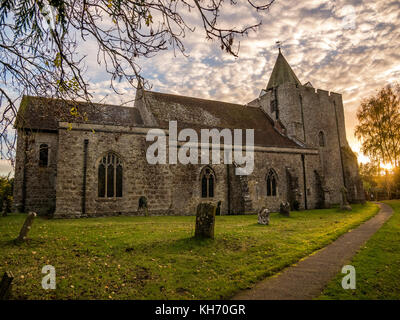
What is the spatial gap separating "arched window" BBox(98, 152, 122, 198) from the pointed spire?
1897cm

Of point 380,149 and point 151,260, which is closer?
point 151,260

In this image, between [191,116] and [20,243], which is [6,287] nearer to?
[20,243]

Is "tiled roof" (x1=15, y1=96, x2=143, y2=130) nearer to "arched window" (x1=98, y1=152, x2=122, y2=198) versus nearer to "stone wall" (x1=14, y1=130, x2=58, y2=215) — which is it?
"stone wall" (x1=14, y1=130, x2=58, y2=215)

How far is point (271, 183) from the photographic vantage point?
2055cm

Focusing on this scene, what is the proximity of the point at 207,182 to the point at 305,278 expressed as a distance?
44.0ft

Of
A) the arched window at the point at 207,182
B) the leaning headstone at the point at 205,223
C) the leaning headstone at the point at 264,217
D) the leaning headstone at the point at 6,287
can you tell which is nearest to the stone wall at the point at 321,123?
the arched window at the point at 207,182

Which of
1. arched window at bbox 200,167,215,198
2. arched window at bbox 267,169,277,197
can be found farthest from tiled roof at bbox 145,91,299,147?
arched window at bbox 200,167,215,198

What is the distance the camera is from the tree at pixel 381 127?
93.2ft

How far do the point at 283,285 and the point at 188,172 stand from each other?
13156 mm

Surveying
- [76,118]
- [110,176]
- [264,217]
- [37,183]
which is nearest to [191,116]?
[110,176]

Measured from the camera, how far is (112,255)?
625 centimetres

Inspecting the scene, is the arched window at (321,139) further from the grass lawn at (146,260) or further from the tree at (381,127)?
the grass lawn at (146,260)
